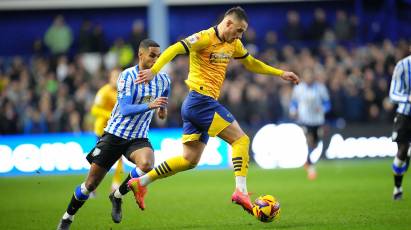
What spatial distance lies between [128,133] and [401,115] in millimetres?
4780

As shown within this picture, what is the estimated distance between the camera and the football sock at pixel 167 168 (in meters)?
10.3

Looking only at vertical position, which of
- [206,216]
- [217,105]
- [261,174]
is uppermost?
[217,105]

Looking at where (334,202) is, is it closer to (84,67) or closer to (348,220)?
(348,220)

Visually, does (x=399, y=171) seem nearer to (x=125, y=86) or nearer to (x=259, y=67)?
(x=259, y=67)

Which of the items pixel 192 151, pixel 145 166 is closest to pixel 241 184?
pixel 192 151

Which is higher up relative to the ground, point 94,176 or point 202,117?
point 202,117

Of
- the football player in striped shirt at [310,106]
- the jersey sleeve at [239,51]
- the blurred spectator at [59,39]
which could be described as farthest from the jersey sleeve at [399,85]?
the blurred spectator at [59,39]

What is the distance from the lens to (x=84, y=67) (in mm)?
25938

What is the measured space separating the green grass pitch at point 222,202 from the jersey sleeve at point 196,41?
7.03 feet

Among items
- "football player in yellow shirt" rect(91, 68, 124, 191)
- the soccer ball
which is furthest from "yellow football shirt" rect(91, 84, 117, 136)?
the soccer ball

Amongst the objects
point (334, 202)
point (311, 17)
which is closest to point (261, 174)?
point (334, 202)

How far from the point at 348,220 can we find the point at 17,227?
409 cm

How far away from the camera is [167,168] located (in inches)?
410

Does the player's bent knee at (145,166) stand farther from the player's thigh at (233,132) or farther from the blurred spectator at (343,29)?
the blurred spectator at (343,29)
